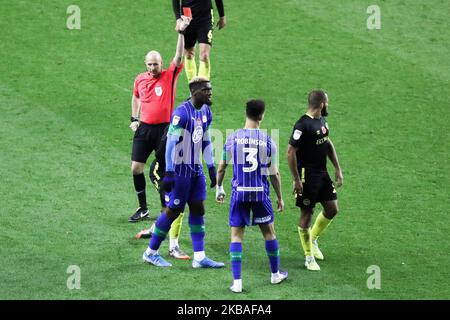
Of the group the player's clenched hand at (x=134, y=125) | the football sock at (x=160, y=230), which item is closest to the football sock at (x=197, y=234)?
the football sock at (x=160, y=230)

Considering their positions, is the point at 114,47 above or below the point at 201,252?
above

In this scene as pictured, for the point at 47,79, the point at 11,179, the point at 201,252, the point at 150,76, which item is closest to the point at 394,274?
the point at 201,252

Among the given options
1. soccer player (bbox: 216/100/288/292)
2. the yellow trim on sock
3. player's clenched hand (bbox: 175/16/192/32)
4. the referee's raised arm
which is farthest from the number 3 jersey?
player's clenched hand (bbox: 175/16/192/32)

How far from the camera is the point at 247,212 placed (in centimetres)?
1083

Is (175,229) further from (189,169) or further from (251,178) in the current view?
(251,178)

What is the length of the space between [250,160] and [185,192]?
96 centimetres

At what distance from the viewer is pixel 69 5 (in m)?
19.6

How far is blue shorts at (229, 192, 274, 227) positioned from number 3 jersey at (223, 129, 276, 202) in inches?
2.5

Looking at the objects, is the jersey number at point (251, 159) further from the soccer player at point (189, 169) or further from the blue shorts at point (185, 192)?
the blue shorts at point (185, 192)

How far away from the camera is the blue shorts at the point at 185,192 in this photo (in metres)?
11.2

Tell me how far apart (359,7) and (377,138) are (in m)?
4.79

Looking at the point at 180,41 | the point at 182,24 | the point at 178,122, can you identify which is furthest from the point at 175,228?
the point at 182,24

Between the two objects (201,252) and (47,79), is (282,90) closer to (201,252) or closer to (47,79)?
(47,79)

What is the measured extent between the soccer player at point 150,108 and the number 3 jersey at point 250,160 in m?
2.07
